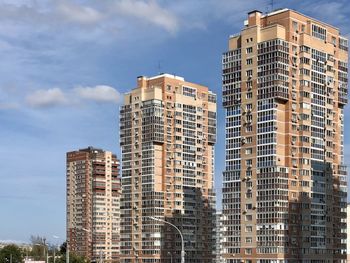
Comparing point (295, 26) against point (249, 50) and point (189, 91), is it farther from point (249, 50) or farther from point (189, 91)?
point (189, 91)

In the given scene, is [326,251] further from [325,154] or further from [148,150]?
[148,150]

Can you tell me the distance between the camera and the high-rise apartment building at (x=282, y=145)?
345ft

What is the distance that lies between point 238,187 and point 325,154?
14.8 metres

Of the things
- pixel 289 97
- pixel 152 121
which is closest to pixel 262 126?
pixel 289 97

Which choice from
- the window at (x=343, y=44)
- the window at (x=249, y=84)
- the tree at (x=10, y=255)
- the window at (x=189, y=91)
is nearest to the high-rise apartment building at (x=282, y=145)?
the window at (x=249, y=84)

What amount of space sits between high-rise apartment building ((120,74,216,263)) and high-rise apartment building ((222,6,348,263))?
99.3ft

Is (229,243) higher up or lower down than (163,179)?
lower down

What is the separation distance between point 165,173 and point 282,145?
39202 mm

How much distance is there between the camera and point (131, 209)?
141 metres

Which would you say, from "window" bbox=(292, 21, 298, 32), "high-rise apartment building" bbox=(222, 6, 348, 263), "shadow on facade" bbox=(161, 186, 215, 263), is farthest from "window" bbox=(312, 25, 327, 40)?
"shadow on facade" bbox=(161, 186, 215, 263)

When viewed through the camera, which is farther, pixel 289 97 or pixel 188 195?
pixel 188 195

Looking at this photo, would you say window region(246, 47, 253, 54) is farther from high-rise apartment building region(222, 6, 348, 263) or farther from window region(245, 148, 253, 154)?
window region(245, 148, 253, 154)

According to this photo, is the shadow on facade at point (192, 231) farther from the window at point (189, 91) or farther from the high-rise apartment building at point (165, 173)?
the window at point (189, 91)

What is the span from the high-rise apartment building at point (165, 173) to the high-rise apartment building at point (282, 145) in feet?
99.3
